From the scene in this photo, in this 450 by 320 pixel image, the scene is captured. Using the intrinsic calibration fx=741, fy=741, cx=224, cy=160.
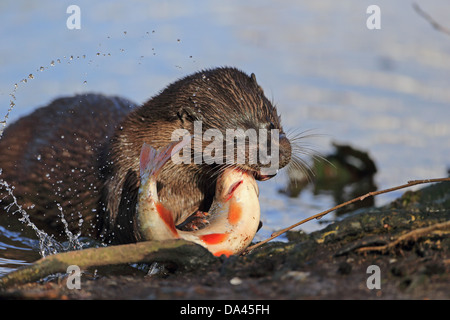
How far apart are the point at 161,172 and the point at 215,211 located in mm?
440

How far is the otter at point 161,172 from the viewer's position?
12.8 feet

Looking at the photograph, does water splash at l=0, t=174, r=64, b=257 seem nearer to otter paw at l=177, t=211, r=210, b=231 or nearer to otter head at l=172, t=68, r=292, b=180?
otter paw at l=177, t=211, r=210, b=231

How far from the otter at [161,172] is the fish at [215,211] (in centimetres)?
13

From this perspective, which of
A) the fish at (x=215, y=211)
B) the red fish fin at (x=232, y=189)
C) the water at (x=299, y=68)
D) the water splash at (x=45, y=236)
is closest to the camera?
the fish at (x=215, y=211)

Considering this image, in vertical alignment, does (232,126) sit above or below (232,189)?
above

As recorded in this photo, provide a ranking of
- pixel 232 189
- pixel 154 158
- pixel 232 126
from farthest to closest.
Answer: pixel 232 126 < pixel 232 189 < pixel 154 158

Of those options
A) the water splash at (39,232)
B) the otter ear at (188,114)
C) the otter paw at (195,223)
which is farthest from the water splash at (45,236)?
the otter ear at (188,114)

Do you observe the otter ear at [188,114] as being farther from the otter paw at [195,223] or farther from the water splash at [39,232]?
the water splash at [39,232]

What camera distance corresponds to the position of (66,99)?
5.52m

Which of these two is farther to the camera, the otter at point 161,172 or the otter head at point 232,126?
the otter at point 161,172

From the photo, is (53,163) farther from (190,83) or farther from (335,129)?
(335,129)

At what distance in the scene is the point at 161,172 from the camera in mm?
3904

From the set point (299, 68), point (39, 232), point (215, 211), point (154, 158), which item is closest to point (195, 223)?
Result: point (215, 211)

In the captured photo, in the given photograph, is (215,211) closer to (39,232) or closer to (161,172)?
Result: (161,172)
